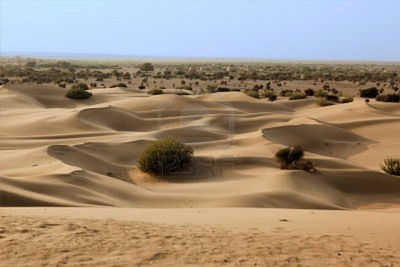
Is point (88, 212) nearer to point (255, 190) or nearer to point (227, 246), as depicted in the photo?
point (227, 246)

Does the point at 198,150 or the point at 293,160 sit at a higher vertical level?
the point at 293,160

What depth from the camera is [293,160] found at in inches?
675

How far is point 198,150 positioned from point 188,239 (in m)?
12.4

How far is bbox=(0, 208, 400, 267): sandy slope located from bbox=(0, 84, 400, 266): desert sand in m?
0.03

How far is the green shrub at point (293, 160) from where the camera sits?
55.1 ft

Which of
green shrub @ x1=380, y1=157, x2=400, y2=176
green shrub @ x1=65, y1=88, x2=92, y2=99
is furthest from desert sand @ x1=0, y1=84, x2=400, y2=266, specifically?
green shrub @ x1=65, y1=88, x2=92, y2=99

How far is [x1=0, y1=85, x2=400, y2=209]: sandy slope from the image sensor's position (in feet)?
42.8

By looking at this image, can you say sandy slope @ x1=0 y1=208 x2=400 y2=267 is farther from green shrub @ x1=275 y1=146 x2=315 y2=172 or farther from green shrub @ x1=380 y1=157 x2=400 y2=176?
green shrub @ x1=380 y1=157 x2=400 y2=176

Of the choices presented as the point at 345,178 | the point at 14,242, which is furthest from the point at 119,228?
the point at 345,178

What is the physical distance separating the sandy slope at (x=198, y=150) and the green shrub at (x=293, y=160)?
414mm

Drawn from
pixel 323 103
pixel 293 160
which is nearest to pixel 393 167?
pixel 293 160

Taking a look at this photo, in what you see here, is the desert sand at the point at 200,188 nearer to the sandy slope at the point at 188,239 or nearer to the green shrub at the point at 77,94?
the sandy slope at the point at 188,239

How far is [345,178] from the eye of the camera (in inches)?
647

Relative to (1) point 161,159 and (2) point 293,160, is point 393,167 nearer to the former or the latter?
(2) point 293,160
